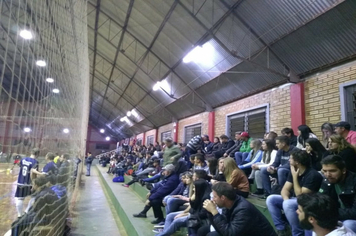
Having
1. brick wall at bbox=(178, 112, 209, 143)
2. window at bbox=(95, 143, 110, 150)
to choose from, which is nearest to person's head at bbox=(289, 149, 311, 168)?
brick wall at bbox=(178, 112, 209, 143)

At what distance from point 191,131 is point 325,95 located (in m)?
6.25

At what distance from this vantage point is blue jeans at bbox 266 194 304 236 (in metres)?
2.09

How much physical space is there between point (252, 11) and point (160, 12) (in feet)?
9.06

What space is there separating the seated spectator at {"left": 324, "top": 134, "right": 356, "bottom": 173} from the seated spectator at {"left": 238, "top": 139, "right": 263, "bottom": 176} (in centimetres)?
141

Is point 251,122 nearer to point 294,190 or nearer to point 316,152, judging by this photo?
point 316,152

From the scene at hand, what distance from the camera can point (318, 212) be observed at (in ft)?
4.75

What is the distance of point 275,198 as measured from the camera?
7.91 ft

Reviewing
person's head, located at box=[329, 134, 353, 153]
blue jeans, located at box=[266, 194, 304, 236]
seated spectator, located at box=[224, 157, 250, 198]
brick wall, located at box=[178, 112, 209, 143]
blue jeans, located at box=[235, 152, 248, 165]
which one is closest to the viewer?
blue jeans, located at box=[266, 194, 304, 236]

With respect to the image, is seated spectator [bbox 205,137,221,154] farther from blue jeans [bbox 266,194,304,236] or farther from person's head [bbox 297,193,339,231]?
person's head [bbox 297,193,339,231]

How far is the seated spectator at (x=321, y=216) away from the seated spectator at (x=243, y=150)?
2.95 m

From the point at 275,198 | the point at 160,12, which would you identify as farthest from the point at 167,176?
the point at 160,12

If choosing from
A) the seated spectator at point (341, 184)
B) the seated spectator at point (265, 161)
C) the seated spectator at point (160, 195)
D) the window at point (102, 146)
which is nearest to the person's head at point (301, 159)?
the seated spectator at point (341, 184)

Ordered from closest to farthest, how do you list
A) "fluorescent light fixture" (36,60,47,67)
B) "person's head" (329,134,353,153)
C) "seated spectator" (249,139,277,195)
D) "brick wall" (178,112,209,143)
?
"fluorescent light fixture" (36,60,47,67)
"person's head" (329,134,353,153)
"seated spectator" (249,139,277,195)
"brick wall" (178,112,209,143)

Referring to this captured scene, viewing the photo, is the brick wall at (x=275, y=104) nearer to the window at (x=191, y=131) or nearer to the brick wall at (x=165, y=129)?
the window at (x=191, y=131)
